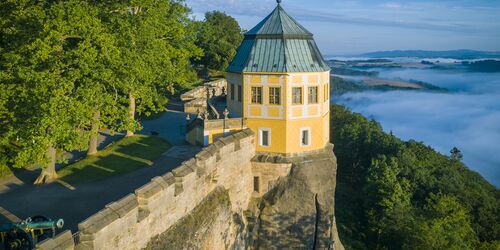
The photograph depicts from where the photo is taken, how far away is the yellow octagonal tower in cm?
2553

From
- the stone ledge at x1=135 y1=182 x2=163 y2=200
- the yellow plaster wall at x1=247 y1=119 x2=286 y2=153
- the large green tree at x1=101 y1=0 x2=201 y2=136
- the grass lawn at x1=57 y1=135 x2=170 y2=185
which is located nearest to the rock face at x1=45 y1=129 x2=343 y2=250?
the stone ledge at x1=135 y1=182 x2=163 y2=200

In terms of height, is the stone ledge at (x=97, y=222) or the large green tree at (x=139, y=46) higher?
the large green tree at (x=139, y=46)

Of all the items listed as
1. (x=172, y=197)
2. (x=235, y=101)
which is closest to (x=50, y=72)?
(x=172, y=197)

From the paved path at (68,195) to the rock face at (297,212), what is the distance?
5958mm

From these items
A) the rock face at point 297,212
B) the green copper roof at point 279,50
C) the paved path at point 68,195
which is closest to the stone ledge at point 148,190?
the paved path at point 68,195

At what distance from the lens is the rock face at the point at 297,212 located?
25438 mm

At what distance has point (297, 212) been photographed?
83.4ft

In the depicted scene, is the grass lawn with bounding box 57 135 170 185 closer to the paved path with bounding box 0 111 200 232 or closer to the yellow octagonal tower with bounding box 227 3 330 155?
the paved path with bounding box 0 111 200 232

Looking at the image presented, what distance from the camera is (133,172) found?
2534cm

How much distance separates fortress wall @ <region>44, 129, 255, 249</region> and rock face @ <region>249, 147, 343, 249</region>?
1.46 metres

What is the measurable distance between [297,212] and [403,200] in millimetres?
23252

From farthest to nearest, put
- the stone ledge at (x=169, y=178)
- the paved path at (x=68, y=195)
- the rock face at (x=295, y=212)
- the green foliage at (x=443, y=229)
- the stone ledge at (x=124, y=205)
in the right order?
the green foliage at (x=443, y=229), the rock face at (x=295, y=212), the paved path at (x=68, y=195), the stone ledge at (x=169, y=178), the stone ledge at (x=124, y=205)

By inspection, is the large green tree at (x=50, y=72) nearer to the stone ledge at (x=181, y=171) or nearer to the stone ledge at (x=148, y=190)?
the stone ledge at (x=181, y=171)

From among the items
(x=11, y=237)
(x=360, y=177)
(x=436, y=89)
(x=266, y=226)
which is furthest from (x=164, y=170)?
(x=436, y=89)
